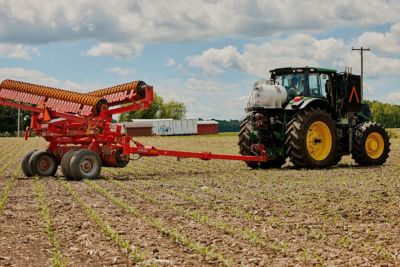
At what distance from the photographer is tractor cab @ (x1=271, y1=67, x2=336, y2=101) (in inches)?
657

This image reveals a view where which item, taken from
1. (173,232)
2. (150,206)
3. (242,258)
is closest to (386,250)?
(242,258)

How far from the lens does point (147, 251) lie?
6211mm

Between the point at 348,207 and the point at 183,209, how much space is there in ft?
7.52

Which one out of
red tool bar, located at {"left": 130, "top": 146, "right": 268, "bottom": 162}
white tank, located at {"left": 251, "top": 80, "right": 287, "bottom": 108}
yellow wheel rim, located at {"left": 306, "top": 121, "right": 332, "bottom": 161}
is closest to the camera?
red tool bar, located at {"left": 130, "top": 146, "right": 268, "bottom": 162}

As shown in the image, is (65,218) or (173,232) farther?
(65,218)

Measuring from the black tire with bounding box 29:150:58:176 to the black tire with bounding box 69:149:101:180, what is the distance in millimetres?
1420

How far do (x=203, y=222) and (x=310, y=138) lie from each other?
896cm

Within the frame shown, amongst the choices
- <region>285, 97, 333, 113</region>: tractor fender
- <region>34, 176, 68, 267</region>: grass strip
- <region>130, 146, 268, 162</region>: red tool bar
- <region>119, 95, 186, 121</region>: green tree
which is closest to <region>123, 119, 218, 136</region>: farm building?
<region>119, 95, 186, 121</region>: green tree

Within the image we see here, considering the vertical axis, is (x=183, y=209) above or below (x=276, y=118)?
below

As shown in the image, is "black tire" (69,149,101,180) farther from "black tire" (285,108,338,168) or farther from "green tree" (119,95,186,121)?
"green tree" (119,95,186,121)

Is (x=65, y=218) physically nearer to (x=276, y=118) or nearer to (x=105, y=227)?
(x=105, y=227)

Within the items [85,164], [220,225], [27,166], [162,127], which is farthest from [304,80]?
[162,127]

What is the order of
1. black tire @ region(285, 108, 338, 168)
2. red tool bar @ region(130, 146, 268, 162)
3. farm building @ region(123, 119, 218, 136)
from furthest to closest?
farm building @ region(123, 119, 218, 136) < black tire @ region(285, 108, 338, 168) < red tool bar @ region(130, 146, 268, 162)

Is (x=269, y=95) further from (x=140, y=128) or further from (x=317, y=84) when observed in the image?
(x=140, y=128)
